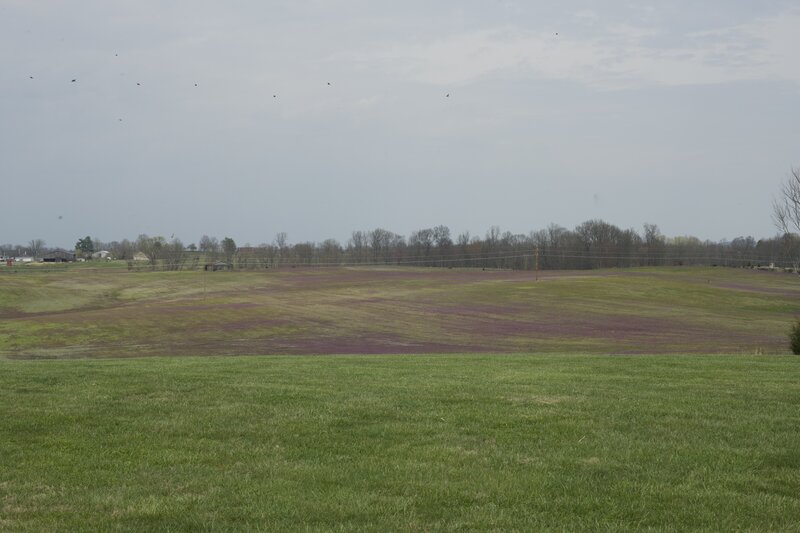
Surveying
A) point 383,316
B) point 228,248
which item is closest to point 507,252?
point 228,248

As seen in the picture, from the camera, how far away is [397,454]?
26.2 ft

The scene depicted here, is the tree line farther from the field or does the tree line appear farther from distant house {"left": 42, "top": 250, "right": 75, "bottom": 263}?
the field

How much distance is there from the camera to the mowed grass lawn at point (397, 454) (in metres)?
6.08

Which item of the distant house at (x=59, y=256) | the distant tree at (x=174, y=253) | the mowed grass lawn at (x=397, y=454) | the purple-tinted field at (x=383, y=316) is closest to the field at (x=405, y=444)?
the mowed grass lawn at (x=397, y=454)

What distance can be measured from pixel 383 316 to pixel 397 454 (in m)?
47.0

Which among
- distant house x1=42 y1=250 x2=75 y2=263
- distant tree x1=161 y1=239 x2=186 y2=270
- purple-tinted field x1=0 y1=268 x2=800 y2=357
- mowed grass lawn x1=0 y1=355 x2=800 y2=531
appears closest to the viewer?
mowed grass lawn x1=0 y1=355 x2=800 y2=531

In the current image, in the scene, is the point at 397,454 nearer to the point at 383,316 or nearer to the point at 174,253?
the point at 383,316

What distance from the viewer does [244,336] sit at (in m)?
44.2

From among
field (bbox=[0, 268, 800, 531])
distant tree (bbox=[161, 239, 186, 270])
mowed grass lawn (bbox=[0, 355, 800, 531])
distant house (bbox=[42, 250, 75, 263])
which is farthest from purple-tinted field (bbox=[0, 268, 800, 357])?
distant house (bbox=[42, 250, 75, 263])

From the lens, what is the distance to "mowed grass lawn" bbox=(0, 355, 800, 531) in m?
6.08

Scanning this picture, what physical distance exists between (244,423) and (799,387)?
10.2 meters

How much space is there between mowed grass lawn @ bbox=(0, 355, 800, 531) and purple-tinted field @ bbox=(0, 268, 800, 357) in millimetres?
21548

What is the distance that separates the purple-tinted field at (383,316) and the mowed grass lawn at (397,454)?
21548 mm

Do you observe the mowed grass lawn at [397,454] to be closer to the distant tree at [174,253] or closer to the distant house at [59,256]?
the distant tree at [174,253]
